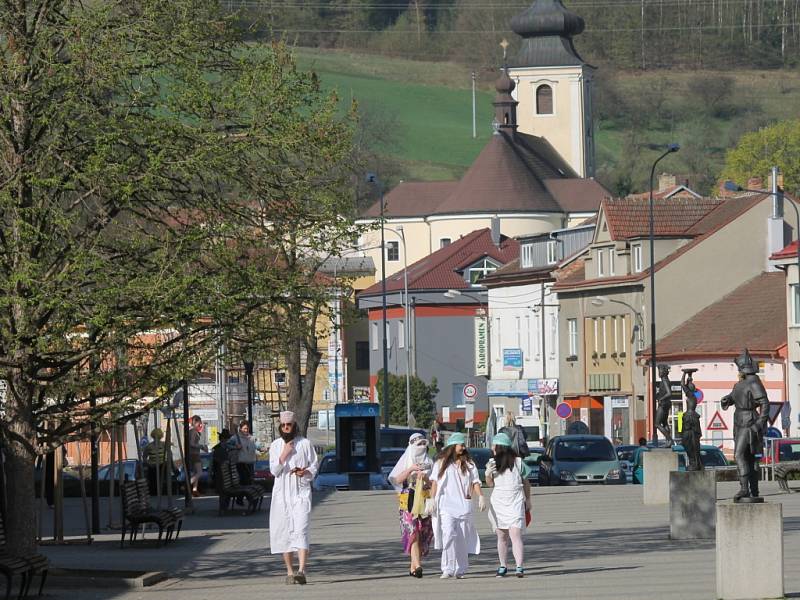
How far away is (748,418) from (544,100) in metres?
132

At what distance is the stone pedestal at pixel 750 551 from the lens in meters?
17.0

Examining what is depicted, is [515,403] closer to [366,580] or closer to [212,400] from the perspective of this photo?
[212,400]

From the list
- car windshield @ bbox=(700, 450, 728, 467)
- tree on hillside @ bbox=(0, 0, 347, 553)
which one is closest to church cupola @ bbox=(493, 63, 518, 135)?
car windshield @ bbox=(700, 450, 728, 467)

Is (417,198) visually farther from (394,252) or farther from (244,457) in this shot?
(244,457)

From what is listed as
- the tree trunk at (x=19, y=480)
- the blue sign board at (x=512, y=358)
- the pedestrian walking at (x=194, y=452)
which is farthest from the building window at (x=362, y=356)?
the tree trunk at (x=19, y=480)

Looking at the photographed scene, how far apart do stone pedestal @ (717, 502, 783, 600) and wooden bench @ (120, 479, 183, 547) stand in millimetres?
9901

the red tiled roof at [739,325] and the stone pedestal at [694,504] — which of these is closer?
the stone pedestal at [694,504]

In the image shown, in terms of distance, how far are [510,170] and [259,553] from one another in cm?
11621

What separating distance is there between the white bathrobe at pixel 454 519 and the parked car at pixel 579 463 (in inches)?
937

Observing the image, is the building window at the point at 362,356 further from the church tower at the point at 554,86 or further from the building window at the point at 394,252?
the church tower at the point at 554,86

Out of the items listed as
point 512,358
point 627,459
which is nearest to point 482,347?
point 512,358

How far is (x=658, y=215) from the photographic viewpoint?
3041 inches

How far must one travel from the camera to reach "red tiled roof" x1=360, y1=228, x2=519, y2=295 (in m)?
109

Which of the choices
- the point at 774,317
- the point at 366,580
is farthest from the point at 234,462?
the point at 774,317
